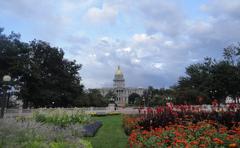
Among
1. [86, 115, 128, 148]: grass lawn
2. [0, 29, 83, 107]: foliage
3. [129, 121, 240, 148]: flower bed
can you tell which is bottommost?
[86, 115, 128, 148]: grass lawn

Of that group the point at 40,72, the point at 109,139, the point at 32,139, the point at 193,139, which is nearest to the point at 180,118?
the point at 109,139

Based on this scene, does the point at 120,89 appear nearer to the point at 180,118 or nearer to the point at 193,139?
the point at 180,118

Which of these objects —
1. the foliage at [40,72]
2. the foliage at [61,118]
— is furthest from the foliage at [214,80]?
the foliage at [61,118]

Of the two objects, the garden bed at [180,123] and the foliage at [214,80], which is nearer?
the garden bed at [180,123]

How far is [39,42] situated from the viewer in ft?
183

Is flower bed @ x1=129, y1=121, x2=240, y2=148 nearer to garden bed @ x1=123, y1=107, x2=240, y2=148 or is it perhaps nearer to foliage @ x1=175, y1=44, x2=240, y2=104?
garden bed @ x1=123, y1=107, x2=240, y2=148

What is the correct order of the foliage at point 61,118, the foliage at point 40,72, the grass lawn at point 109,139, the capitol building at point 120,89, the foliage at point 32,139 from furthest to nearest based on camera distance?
the capitol building at point 120,89
the foliage at point 40,72
the foliage at point 61,118
the grass lawn at point 109,139
the foliage at point 32,139

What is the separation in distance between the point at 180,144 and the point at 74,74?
5272 centimetres

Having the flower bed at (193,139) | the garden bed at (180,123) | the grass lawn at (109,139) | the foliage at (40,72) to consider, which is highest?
the foliage at (40,72)

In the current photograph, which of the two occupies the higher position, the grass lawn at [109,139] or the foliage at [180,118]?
the foliage at [180,118]

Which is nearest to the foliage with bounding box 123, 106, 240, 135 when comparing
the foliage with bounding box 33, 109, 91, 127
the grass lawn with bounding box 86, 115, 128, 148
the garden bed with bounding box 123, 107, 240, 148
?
the garden bed with bounding box 123, 107, 240, 148

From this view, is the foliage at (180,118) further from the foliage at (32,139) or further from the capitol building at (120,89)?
the capitol building at (120,89)

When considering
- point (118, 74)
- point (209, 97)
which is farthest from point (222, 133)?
point (118, 74)

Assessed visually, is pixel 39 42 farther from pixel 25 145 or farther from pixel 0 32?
pixel 25 145
